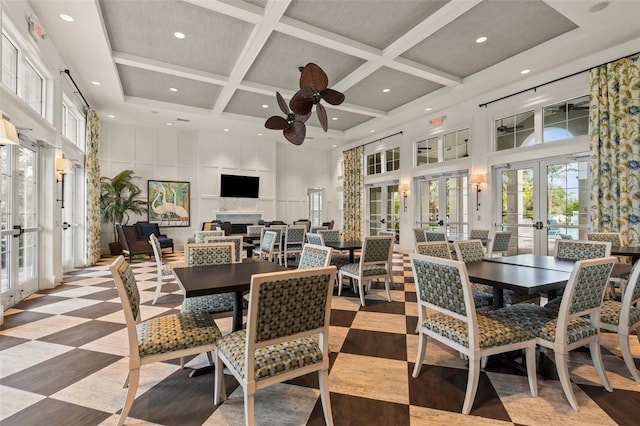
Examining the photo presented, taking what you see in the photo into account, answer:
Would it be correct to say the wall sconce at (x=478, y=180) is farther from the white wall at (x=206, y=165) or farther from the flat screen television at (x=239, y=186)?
the flat screen television at (x=239, y=186)

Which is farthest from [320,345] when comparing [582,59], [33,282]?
[582,59]

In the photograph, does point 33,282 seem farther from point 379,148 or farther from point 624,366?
point 379,148

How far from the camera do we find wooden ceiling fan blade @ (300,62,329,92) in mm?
3403

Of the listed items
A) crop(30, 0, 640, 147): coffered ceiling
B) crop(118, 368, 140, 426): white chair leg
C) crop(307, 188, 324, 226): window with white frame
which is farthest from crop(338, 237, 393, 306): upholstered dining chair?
crop(307, 188, 324, 226): window with white frame

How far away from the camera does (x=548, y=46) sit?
472 cm

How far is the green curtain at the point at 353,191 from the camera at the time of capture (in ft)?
34.4

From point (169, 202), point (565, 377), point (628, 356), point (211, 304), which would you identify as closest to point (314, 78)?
point (211, 304)

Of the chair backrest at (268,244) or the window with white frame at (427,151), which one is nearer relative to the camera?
the chair backrest at (268,244)

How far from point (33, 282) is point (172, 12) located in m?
4.23

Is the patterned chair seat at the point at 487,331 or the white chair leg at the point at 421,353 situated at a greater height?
the patterned chair seat at the point at 487,331

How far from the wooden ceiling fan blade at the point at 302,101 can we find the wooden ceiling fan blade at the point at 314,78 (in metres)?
0.07

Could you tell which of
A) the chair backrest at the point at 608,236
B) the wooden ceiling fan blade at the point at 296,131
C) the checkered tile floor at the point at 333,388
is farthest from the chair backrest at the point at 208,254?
the chair backrest at the point at 608,236

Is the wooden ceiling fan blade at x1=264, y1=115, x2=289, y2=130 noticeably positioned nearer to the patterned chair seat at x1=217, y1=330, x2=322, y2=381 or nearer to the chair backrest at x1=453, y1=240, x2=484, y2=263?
the chair backrest at x1=453, y1=240, x2=484, y2=263

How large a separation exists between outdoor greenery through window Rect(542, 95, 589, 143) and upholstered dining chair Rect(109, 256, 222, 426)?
21.0ft
